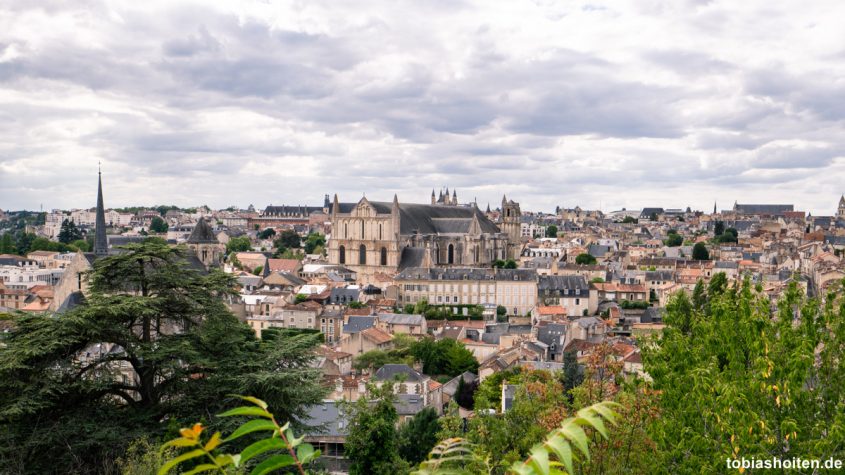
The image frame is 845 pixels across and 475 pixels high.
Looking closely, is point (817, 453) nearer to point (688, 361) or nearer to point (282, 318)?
point (688, 361)

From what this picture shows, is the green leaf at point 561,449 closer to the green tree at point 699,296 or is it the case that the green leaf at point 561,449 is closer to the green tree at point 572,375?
the green tree at point 572,375

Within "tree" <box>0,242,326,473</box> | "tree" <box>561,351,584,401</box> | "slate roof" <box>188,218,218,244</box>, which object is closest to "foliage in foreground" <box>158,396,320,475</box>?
"tree" <box>0,242,326,473</box>

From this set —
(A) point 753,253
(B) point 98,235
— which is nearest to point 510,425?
(B) point 98,235

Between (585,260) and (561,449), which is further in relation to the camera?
(585,260)

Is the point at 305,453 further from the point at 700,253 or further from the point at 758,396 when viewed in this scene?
the point at 700,253

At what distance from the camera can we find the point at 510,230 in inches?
3590

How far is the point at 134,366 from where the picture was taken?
17219 millimetres

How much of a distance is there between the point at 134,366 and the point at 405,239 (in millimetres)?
58512

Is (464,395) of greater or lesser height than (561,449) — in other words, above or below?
below

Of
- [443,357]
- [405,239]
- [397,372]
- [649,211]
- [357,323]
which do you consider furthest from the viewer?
[649,211]

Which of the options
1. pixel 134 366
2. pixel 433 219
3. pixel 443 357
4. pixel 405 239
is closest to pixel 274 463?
pixel 134 366

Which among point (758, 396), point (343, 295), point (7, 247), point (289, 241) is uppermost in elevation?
point (758, 396)

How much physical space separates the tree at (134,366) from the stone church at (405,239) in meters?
51.0

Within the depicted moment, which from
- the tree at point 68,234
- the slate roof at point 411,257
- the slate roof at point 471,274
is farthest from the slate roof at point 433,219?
the tree at point 68,234
